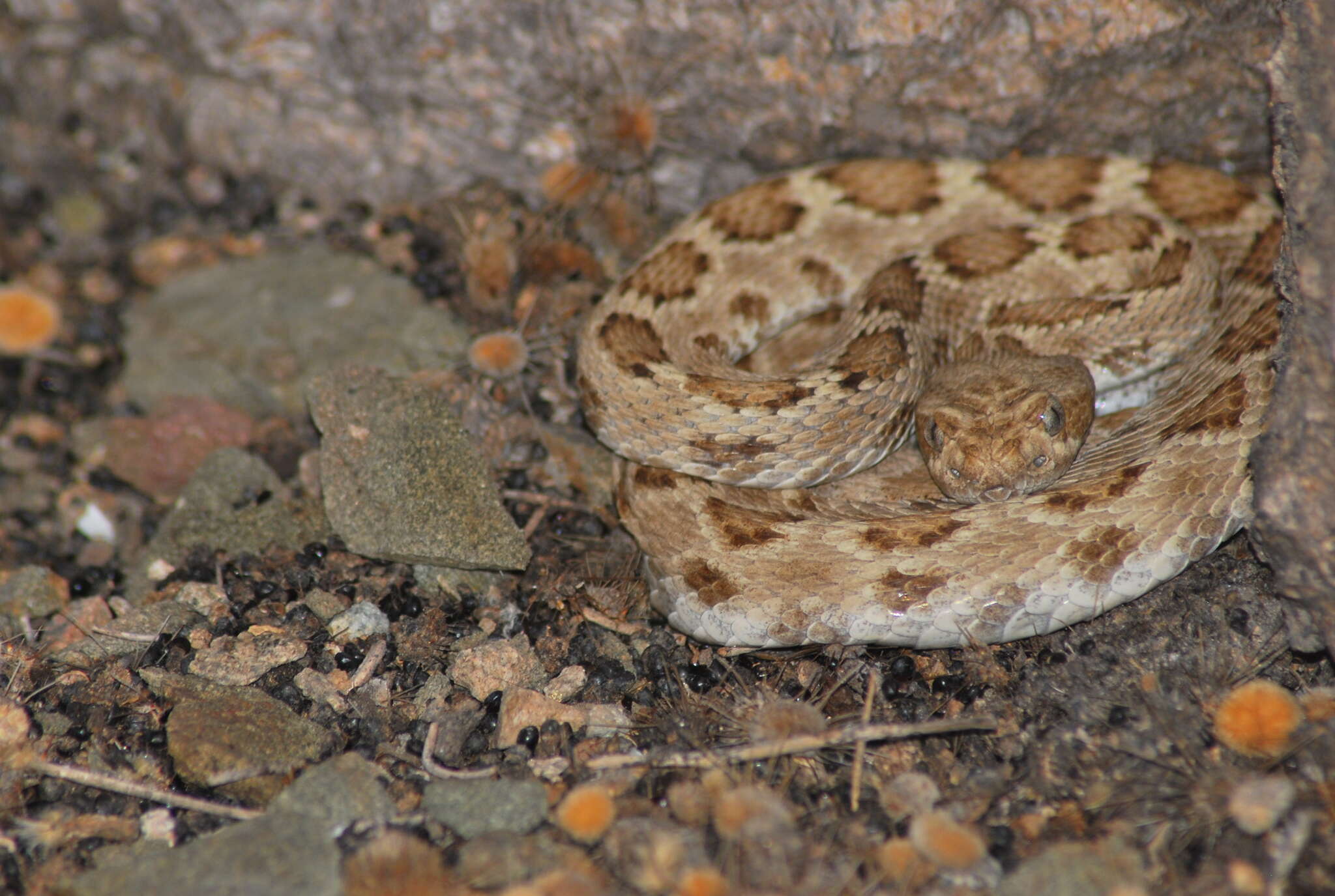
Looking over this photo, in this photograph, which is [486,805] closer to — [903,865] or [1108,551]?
[903,865]

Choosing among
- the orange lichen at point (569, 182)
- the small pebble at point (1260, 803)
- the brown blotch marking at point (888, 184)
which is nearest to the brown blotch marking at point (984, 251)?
the brown blotch marking at point (888, 184)

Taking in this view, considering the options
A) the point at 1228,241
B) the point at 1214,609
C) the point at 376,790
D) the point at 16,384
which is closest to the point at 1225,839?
the point at 1214,609

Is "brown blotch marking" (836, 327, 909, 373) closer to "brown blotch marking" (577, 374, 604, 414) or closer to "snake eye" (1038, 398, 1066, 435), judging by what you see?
"snake eye" (1038, 398, 1066, 435)

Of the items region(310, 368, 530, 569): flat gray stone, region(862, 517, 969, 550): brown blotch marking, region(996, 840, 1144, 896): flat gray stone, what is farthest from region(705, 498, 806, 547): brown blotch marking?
region(996, 840, 1144, 896): flat gray stone

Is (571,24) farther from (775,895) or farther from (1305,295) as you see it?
(775,895)

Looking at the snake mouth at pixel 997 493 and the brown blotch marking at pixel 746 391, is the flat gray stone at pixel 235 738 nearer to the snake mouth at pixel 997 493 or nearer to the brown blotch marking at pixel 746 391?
the brown blotch marking at pixel 746 391

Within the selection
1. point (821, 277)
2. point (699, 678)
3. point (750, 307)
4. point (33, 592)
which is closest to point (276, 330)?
point (33, 592)

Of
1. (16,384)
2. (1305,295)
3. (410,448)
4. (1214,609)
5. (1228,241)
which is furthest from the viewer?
(16,384)
